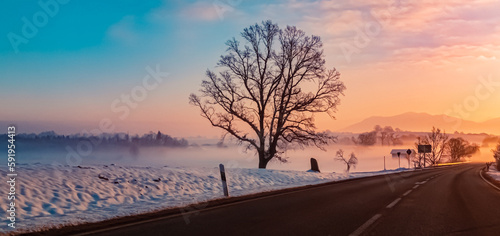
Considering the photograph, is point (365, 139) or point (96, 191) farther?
point (365, 139)

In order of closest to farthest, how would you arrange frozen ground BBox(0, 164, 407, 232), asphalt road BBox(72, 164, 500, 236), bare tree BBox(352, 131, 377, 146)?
asphalt road BBox(72, 164, 500, 236), frozen ground BBox(0, 164, 407, 232), bare tree BBox(352, 131, 377, 146)

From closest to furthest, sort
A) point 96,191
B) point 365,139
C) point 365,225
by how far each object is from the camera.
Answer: point 365,225 < point 96,191 < point 365,139

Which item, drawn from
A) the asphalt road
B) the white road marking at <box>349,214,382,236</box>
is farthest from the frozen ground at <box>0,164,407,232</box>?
the white road marking at <box>349,214,382,236</box>

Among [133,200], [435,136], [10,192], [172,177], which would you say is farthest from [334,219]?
[435,136]

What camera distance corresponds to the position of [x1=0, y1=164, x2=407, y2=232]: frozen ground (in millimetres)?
10164

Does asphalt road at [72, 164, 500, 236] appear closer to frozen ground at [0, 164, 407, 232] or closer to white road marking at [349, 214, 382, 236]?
white road marking at [349, 214, 382, 236]

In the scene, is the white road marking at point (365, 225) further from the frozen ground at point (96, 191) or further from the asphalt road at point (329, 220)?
the frozen ground at point (96, 191)

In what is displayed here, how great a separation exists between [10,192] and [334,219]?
904cm

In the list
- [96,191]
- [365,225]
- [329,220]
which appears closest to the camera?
[365,225]

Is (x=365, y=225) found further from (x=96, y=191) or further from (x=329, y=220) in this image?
(x=96, y=191)

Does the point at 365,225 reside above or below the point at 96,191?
below

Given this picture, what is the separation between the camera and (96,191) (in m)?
13.3

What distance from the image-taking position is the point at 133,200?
44.7 feet

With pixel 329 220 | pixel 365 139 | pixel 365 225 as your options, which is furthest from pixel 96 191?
pixel 365 139
